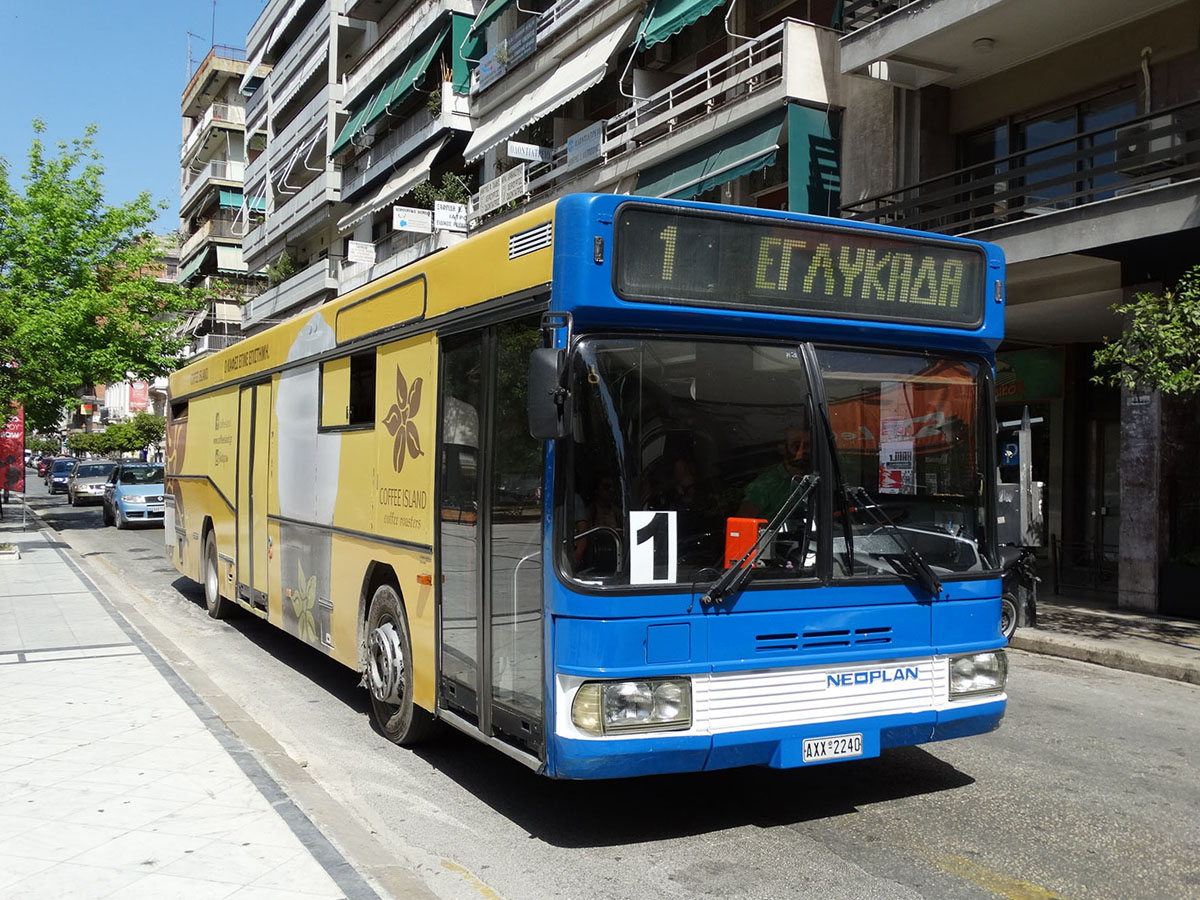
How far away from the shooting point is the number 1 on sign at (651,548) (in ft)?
16.0

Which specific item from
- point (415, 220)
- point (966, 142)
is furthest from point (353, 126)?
point (966, 142)

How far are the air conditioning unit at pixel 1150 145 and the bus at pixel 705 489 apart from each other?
869 centimetres

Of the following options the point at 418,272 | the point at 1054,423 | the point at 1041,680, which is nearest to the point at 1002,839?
the point at 418,272

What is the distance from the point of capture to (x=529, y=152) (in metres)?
26.5

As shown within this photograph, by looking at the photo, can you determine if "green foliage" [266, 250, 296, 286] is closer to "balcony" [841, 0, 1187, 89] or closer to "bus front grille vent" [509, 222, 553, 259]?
"balcony" [841, 0, 1187, 89]

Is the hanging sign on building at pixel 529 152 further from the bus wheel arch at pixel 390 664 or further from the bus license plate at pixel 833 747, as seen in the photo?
the bus license plate at pixel 833 747

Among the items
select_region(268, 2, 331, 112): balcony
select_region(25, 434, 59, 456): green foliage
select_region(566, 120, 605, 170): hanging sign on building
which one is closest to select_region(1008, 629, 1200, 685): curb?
select_region(566, 120, 605, 170): hanging sign on building

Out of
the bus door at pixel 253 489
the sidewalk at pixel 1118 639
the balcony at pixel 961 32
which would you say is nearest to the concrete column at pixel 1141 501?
the sidewalk at pixel 1118 639

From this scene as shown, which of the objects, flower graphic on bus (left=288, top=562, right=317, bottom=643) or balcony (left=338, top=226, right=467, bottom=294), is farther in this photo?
balcony (left=338, top=226, right=467, bottom=294)

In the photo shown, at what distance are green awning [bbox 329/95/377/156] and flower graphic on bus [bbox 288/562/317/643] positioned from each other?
95.4 feet

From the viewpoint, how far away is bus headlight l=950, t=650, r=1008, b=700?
219 inches

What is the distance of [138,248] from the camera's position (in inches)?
1158

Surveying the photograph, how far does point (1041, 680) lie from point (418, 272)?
659 centimetres

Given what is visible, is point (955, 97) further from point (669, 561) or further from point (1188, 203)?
point (669, 561)
